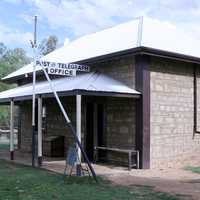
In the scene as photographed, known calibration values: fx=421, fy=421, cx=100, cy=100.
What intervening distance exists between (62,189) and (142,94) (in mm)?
5094

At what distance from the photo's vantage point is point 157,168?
13.1m

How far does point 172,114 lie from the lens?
45.8 ft

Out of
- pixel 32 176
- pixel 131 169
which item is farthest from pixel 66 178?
pixel 131 169

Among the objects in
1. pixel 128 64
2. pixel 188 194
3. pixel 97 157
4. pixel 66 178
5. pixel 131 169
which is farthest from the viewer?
pixel 97 157

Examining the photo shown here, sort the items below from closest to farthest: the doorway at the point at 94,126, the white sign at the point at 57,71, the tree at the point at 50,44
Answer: the white sign at the point at 57,71
the doorway at the point at 94,126
the tree at the point at 50,44

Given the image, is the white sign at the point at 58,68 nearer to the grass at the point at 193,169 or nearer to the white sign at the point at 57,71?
the white sign at the point at 57,71

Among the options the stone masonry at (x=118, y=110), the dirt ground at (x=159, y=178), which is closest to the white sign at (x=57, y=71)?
the stone masonry at (x=118, y=110)

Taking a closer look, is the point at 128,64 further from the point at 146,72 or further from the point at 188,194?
the point at 188,194

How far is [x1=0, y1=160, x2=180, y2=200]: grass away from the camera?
26.2ft

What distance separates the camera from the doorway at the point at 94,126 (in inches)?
585

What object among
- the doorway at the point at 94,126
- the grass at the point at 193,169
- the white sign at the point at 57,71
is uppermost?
the white sign at the point at 57,71

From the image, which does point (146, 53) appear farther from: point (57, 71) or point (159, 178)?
point (159, 178)

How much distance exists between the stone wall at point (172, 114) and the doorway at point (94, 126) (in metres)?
2.17

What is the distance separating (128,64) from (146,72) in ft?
2.55
